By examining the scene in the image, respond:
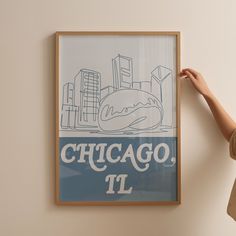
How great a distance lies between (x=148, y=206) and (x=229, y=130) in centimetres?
39

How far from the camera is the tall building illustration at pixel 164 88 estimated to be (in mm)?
1303

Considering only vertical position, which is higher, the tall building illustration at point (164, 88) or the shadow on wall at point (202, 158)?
the tall building illustration at point (164, 88)

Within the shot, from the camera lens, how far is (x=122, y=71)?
4.26ft

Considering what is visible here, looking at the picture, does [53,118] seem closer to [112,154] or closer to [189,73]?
[112,154]

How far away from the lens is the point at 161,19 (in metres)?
1.31

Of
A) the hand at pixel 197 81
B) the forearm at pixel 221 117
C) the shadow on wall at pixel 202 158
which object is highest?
the hand at pixel 197 81

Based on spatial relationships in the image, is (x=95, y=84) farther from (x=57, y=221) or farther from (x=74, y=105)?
(x=57, y=221)

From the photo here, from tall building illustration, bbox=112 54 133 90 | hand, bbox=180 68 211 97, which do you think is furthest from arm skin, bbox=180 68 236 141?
tall building illustration, bbox=112 54 133 90

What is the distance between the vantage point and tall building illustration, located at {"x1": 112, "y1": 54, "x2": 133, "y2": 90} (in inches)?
51.1

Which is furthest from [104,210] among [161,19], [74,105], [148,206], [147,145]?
[161,19]

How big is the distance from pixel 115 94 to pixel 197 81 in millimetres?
287

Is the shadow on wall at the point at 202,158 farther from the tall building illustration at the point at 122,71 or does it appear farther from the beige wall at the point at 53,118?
the tall building illustration at the point at 122,71

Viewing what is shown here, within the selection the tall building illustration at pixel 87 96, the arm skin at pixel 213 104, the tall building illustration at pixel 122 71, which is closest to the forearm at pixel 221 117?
the arm skin at pixel 213 104

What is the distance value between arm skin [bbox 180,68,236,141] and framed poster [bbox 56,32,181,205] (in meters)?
0.06
